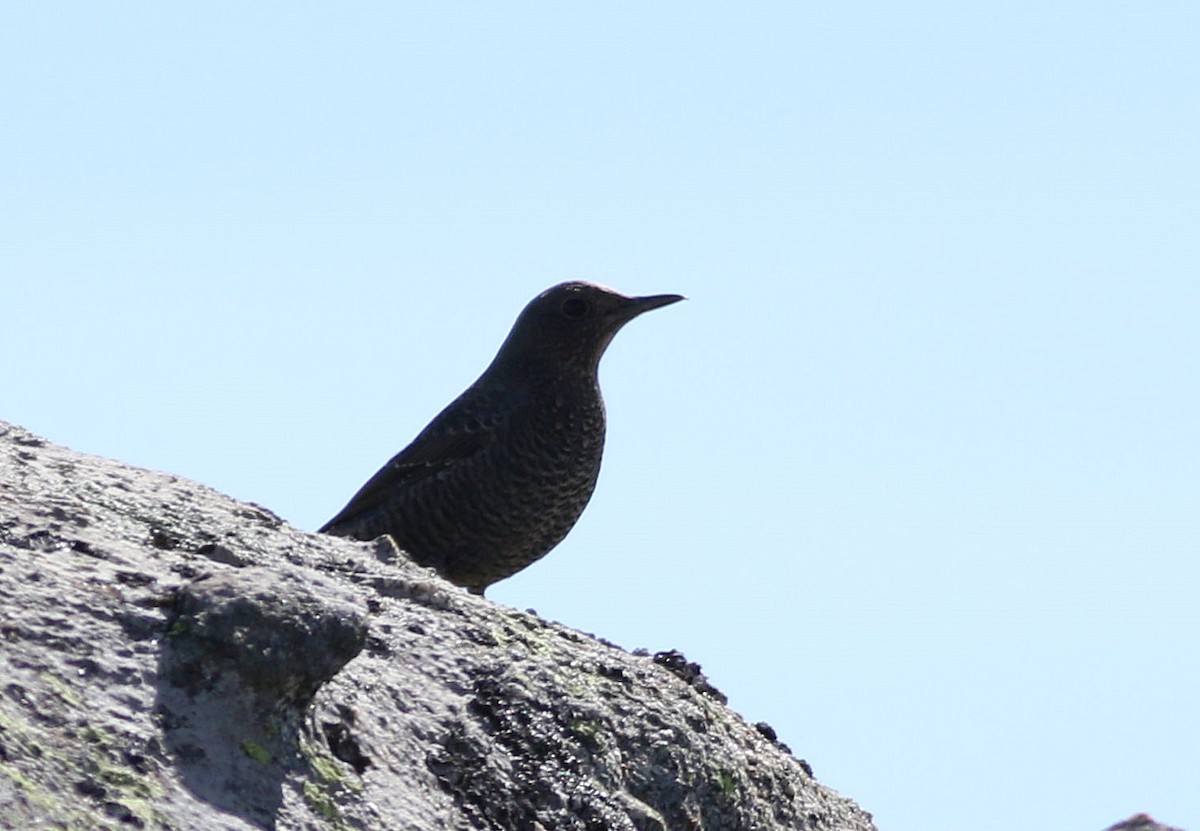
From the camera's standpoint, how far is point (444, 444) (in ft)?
34.1

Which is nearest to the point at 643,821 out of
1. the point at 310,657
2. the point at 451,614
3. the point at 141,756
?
the point at 451,614

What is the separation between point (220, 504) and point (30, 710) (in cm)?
179

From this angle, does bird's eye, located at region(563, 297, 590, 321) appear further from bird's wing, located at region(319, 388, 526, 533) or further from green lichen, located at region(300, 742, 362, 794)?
green lichen, located at region(300, 742, 362, 794)

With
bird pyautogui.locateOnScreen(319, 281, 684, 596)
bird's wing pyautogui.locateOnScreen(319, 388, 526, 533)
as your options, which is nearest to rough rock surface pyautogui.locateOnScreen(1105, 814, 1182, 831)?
bird pyautogui.locateOnScreen(319, 281, 684, 596)

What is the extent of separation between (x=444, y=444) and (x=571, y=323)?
100 cm

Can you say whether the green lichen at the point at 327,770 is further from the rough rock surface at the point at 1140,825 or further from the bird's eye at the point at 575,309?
the bird's eye at the point at 575,309

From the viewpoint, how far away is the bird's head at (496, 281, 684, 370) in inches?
423

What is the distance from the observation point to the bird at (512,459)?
975 centimetres

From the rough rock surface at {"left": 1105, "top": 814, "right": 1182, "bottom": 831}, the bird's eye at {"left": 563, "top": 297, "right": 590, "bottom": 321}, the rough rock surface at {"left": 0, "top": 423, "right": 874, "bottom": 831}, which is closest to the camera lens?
the rough rock surface at {"left": 0, "top": 423, "right": 874, "bottom": 831}

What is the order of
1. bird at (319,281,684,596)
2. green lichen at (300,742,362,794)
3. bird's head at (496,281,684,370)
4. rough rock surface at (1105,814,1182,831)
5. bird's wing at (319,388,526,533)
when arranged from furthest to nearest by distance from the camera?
bird's head at (496,281,684,370) → bird's wing at (319,388,526,533) → bird at (319,281,684,596) → rough rock surface at (1105,814,1182,831) → green lichen at (300,742,362,794)

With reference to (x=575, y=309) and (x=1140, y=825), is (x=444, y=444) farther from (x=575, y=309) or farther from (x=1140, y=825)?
(x=1140, y=825)

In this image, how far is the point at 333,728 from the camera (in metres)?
4.43

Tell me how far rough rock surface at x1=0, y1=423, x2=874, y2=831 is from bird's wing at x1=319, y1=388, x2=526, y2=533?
14.3 ft

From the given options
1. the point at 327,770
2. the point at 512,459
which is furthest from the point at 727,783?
the point at 512,459
